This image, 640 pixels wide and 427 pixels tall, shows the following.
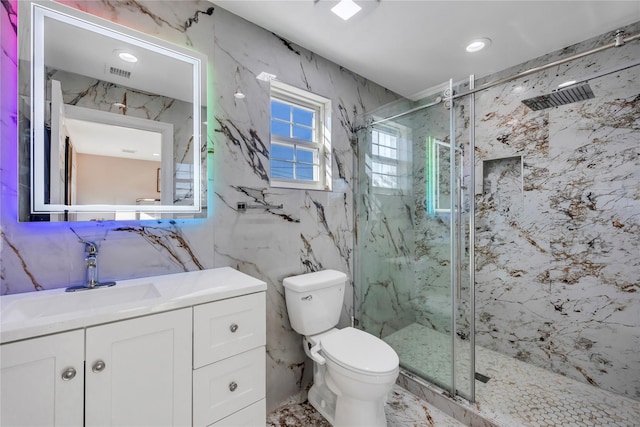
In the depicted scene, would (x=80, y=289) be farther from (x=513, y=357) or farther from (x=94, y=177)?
(x=513, y=357)

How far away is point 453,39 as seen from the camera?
1.96 m

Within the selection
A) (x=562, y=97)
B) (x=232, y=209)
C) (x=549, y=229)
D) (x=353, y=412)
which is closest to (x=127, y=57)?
(x=232, y=209)

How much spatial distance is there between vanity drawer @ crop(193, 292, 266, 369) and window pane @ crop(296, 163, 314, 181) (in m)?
1.12

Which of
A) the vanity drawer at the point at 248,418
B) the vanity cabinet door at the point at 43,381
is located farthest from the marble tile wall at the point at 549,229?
the vanity cabinet door at the point at 43,381

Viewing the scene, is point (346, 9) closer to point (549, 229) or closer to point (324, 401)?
point (549, 229)

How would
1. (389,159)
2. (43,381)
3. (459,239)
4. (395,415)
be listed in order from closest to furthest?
1. (43,381)
2. (395,415)
3. (459,239)
4. (389,159)

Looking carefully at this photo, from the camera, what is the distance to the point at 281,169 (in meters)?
2.06

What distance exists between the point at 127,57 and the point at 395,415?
2538 mm

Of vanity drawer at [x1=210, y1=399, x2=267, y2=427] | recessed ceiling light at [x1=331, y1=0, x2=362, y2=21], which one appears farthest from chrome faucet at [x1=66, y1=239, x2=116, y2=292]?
recessed ceiling light at [x1=331, y1=0, x2=362, y2=21]

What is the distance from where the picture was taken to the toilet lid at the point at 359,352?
1.44 metres

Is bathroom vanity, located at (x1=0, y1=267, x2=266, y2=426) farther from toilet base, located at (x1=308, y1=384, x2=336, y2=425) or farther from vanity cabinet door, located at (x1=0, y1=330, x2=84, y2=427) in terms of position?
toilet base, located at (x1=308, y1=384, x2=336, y2=425)

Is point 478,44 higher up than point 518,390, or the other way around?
point 478,44

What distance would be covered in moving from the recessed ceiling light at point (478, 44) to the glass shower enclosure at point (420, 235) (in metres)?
0.45

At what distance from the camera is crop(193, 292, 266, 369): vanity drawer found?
1112 millimetres
